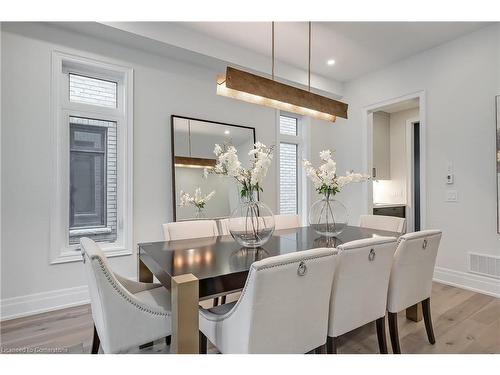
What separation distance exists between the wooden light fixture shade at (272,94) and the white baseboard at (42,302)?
2.34 m

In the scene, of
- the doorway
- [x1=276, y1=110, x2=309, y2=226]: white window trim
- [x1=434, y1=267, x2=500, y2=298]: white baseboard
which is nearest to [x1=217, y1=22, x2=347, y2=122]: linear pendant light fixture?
[x1=276, y1=110, x2=309, y2=226]: white window trim

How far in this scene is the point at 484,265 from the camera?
2.91 metres

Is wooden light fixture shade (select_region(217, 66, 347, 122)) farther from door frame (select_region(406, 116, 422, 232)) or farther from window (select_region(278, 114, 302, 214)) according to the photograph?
door frame (select_region(406, 116, 422, 232))

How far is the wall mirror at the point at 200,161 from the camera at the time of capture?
3.21 metres

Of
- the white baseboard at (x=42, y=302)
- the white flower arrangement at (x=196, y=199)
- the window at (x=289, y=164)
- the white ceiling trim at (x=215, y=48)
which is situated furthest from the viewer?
the window at (x=289, y=164)

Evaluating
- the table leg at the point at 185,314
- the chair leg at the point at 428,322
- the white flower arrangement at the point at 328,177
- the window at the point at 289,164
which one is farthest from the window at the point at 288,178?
the table leg at the point at 185,314

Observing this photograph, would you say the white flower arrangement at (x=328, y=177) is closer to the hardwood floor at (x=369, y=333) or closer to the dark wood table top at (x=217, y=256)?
the dark wood table top at (x=217, y=256)

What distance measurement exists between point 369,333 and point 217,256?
1.40 meters

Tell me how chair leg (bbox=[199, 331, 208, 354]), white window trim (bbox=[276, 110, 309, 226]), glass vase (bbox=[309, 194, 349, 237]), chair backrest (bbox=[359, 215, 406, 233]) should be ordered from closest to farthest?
chair leg (bbox=[199, 331, 208, 354]), glass vase (bbox=[309, 194, 349, 237]), chair backrest (bbox=[359, 215, 406, 233]), white window trim (bbox=[276, 110, 309, 226])

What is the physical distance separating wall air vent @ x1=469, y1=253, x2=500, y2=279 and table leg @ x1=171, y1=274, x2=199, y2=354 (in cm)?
316

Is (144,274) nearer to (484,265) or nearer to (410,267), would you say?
(410,267)

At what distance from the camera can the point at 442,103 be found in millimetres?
3250

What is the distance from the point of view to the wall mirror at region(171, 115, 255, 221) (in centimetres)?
321
